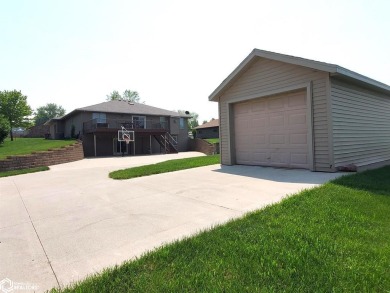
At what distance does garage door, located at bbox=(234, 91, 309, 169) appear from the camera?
318 inches

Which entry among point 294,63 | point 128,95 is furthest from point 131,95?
point 294,63

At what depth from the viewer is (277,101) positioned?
876 cm

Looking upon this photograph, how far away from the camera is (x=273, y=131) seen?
8.91 meters

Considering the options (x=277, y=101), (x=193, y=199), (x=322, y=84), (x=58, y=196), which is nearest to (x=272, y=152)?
(x=277, y=101)

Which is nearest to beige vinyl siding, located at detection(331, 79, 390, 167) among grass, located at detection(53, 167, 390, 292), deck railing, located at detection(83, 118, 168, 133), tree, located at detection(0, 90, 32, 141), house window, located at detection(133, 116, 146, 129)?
grass, located at detection(53, 167, 390, 292)

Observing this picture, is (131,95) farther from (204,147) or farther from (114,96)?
(204,147)

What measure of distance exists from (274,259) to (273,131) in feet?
A: 23.3

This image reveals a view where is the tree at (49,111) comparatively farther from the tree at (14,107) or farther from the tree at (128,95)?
the tree at (14,107)

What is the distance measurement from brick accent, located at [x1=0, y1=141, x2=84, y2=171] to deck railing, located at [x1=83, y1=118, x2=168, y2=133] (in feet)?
15.5

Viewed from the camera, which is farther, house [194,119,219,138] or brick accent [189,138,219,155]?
house [194,119,219,138]

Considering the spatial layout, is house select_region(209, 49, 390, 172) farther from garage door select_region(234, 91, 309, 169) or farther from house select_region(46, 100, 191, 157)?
house select_region(46, 100, 191, 157)

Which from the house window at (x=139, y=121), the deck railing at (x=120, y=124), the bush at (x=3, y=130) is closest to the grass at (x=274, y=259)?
the deck railing at (x=120, y=124)

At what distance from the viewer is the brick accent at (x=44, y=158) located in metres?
12.2

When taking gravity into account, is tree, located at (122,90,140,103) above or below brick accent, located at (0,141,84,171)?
above
